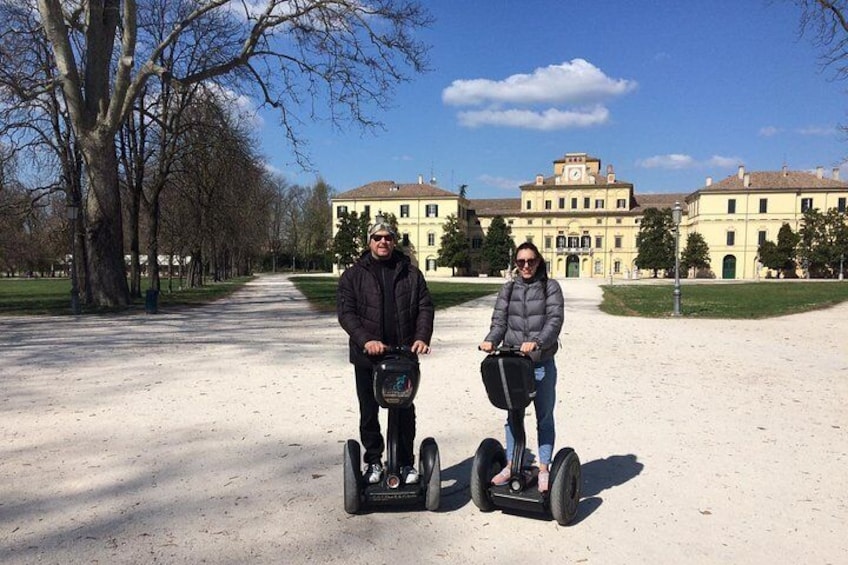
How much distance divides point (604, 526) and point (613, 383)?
4.60 m

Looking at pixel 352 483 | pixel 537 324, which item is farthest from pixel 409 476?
pixel 537 324

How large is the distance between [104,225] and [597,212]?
7247 cm

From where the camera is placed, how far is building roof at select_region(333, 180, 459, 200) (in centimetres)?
8544

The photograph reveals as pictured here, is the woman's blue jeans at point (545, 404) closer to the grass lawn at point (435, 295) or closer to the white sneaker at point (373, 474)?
the white sneaker at point (373, 474)

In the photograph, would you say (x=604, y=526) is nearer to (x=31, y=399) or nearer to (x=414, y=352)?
(x=414, y=352)

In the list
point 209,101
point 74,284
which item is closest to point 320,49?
point 209,101

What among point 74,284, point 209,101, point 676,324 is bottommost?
point 676,324

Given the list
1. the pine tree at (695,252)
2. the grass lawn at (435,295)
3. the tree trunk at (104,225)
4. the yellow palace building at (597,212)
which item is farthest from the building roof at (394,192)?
the tree trunk at (104,225)

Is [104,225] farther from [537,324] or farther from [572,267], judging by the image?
[572,267]

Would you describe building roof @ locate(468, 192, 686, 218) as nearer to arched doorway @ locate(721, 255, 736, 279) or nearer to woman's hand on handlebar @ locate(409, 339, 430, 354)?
arched doorway @ locate(721, 255, 736, 279)

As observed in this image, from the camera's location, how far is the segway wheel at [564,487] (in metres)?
3.61

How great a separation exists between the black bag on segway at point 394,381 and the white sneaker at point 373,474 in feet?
1.94

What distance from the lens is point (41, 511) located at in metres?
3.82

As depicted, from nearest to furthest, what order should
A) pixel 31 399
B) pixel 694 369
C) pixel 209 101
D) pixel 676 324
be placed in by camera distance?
pixel 31 399 → pixel 694 369 → pixel 676 324 → pixel 209 101
